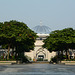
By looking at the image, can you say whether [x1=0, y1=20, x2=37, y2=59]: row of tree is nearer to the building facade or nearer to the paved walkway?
the paved walkway

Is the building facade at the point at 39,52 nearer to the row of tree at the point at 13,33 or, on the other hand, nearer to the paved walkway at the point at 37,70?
the row of tree at the point at 13,33

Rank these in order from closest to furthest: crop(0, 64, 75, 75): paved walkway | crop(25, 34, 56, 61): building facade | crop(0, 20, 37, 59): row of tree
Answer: crop(0, 64, 75, 75): paved walkway → crop(0, 20, 37, 59): row of tree → crop(25, 34, 56, 61): building facade

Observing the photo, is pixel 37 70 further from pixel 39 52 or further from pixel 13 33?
pixel 39 52

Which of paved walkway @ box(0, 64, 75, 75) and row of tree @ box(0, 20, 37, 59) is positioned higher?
row of tree @ box(0, 20, 37, 59)

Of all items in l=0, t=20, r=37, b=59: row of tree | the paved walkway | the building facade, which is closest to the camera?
the paved walkway

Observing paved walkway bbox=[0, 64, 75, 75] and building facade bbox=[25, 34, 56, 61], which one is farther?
building facade bbox=[25, 34, 56, 61]

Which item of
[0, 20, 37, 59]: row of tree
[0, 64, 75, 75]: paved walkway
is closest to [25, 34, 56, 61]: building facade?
[0, 20, 37, 59]: row of tree

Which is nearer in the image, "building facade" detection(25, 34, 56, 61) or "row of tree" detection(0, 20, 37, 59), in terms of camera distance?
"row of tree" detection(0, 20, 37, 59)

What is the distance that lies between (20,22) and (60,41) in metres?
11.6

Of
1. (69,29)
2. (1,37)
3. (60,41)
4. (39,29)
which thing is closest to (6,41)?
(1,37)

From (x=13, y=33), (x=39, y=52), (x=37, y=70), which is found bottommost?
(x=37, y=70)

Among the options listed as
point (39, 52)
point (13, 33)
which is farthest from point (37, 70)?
point (39, 52)

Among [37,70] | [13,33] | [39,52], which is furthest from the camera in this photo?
[39,52]

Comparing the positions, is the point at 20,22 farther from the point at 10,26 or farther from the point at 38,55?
the point at 38,55
